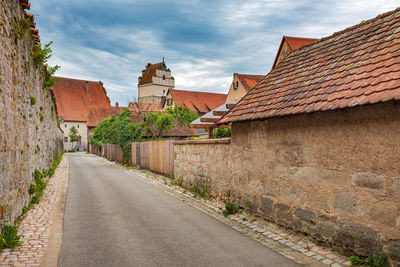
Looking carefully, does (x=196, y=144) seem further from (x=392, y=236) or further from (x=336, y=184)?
(x=392, y=236)

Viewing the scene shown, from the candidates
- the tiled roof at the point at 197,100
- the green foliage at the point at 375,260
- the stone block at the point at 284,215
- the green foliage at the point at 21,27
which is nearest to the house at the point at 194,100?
the tiled roof at the point at 197,100

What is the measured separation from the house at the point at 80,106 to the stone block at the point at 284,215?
55760 mm

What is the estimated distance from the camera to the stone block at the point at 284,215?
6121mm

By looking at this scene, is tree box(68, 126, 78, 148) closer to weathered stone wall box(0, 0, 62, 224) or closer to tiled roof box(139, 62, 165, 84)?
tiled roof box(139, 62, 165, 84)

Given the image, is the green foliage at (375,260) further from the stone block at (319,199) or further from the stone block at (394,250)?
the stone block at (319,199)

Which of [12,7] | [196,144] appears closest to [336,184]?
[196,144]

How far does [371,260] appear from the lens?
4.35m

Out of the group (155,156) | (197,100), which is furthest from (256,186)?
(197,100)

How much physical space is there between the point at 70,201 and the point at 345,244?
7900 mm

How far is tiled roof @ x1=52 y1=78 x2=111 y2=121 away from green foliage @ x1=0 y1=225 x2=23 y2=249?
6146 centimetres

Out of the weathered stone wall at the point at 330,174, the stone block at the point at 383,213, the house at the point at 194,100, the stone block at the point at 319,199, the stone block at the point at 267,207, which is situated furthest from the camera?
the house at the point at 194,100

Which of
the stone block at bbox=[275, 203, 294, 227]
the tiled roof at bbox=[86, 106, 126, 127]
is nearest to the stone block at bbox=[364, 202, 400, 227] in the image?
the stone block at bbox=[275, 203, 294, 227]

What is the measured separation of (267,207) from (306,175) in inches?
57.5

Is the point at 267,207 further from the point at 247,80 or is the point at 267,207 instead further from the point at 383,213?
the point at 247,80
